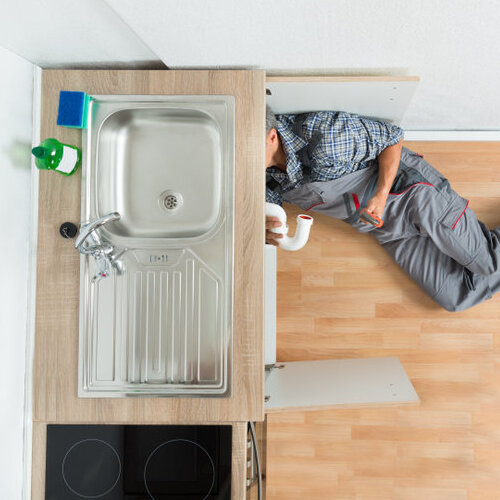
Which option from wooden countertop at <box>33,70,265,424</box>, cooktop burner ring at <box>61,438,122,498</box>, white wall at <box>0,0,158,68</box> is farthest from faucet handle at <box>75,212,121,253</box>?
cooktop burner ring at <box>61,438,122,498</box>

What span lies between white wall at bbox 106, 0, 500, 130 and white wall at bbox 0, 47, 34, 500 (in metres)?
0.37

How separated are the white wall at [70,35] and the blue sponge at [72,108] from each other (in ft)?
0.31

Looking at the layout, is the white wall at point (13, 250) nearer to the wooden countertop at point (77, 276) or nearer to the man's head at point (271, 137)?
the wooden countertop at point (77, 276)

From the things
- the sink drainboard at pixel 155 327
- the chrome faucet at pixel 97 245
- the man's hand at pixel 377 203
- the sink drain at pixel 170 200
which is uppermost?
the man's hand at pixel 377 203

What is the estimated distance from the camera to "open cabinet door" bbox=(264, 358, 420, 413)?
4.29ft

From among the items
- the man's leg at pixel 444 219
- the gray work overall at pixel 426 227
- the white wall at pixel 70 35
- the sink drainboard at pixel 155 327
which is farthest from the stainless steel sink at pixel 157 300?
the man's leg at pixel 444 219

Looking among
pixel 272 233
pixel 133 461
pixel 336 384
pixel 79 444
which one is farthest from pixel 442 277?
pixel 79 444

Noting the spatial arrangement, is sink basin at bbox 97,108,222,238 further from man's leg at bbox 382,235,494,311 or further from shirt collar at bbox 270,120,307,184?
man's leg at bbox 382,235,494,311

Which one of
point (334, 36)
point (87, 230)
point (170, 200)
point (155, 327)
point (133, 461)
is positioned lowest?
point (133, 461)

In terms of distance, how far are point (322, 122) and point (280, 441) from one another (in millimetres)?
1288

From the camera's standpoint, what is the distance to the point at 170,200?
1260 millimetres

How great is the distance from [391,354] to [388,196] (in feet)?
2.24

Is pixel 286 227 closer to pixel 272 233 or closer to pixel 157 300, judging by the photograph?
pixel 272 233

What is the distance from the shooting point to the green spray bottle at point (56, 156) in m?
1.08
